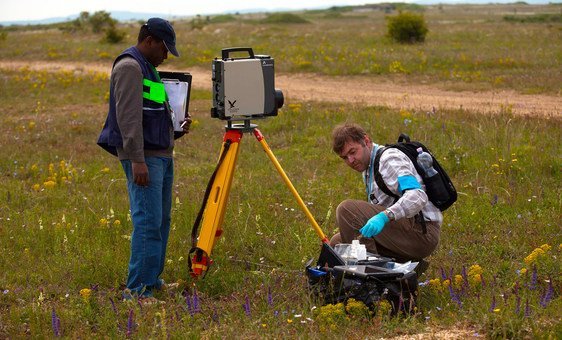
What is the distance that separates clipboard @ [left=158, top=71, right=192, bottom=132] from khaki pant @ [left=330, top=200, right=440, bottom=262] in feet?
4.14

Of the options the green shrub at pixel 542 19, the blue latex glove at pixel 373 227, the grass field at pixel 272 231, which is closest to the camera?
the grass field at pixel 272 231

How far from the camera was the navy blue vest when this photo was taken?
5.05 m

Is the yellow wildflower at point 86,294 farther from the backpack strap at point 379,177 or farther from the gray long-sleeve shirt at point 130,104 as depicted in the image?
the backpack strap at point 379,177

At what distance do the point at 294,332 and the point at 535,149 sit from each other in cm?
494

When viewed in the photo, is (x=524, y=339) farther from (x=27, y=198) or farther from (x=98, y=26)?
(x=98, y=26)

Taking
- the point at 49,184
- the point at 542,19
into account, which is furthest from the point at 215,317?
the point at 542,19

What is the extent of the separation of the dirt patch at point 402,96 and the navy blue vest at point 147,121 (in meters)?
6.45

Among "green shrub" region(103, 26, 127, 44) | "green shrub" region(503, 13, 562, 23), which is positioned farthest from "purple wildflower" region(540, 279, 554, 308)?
"green shrub" region(503, 13, 562, 23)

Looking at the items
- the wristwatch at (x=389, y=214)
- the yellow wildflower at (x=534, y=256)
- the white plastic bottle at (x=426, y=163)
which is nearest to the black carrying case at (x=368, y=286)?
the wristwatch at (x=389, y=214)

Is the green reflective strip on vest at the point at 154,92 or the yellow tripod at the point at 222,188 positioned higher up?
the green reflective strip on vest at the point at 154,92

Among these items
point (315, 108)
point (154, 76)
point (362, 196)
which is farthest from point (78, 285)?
point (315, 108)

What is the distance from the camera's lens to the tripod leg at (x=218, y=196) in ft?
17.6

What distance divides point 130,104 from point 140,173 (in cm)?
45

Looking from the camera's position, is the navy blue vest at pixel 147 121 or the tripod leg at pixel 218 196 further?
the tripod leg at pixel 218 196
